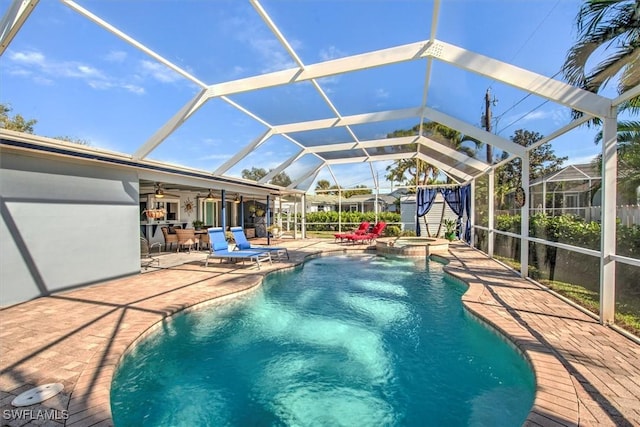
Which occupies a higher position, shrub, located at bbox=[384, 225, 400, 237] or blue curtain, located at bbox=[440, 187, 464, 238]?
blue curtain, located at bbox=[440, 187, 464, 238]

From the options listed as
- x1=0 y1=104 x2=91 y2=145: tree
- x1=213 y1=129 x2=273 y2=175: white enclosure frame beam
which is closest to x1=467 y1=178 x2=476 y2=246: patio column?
x1=213 y1=129 x2=273 y2=175: white enclosure frame beam

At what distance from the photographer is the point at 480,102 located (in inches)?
331

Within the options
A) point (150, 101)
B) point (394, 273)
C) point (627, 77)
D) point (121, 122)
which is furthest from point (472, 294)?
point (121, 122)

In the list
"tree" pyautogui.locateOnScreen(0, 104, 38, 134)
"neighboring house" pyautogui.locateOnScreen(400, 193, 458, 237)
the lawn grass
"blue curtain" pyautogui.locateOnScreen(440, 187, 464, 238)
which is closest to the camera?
the lawn grass

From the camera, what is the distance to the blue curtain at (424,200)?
56.5 feet

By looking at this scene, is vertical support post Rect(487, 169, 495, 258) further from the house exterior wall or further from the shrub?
the house exterior wall

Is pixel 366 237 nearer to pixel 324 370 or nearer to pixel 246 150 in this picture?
pixel 246 150

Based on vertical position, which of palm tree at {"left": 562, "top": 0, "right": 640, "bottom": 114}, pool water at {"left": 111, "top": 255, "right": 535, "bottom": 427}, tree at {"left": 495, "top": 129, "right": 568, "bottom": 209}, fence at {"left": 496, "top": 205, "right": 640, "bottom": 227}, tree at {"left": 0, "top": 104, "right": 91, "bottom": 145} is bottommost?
pool water at {"left": 111, "top": 255, "right": 535, "bottom": 427}

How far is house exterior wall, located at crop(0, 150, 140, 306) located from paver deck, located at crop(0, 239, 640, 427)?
0.36 meters

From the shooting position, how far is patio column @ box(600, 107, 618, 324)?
421cm

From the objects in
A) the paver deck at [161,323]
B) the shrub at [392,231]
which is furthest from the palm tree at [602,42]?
the shrub at [392,231]

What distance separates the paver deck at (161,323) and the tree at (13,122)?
19047 millimetres

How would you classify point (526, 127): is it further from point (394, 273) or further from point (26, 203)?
point (26, 203)

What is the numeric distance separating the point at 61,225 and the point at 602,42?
34.2 ft
